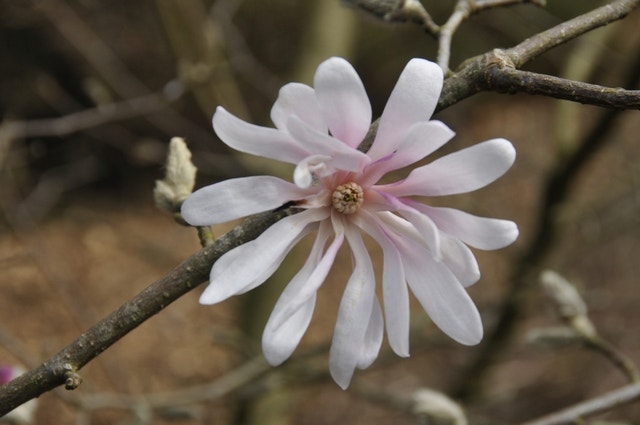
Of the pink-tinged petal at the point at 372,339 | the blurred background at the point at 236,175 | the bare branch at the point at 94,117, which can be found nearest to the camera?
the pink-tinged petal at the point at 372,339

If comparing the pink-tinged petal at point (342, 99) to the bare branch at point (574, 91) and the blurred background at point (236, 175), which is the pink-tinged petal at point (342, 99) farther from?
the blurred background at point (236, 175)

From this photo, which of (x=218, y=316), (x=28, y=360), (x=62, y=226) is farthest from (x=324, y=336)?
(x=28, y=360)

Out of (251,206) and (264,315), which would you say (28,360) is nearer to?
(251,206)

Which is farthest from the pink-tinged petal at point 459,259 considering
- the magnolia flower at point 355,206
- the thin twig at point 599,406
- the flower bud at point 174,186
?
the thin twig at point 599,406

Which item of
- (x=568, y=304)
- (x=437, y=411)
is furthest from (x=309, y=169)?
(x=568, y=304)

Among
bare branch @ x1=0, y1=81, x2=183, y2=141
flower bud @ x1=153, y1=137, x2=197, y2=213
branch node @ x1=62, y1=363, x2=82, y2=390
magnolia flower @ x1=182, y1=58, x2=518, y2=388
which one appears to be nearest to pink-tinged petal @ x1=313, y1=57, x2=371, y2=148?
magnolia flower @ x1=182, y1=58, x2=518, y2=388
